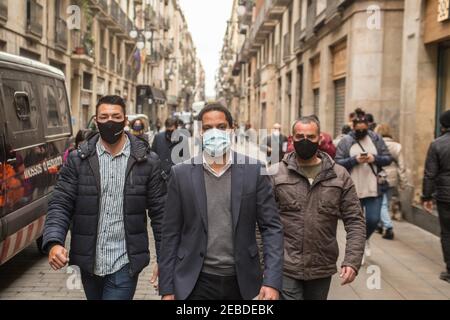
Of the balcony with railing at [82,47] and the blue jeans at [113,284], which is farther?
the balcony with railing at [82,47]

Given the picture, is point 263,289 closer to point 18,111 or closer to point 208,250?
point 208,250

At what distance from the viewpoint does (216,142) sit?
2.95m

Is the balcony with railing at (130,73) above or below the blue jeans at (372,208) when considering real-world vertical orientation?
above

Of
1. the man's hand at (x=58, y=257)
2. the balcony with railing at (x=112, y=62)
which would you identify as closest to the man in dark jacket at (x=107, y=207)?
the man's hand at (x=58, y=257)

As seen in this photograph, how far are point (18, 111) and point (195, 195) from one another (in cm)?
367

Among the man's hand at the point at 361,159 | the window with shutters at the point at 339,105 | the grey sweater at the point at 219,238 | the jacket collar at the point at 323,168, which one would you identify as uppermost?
the window with shutters at the point at 339,105

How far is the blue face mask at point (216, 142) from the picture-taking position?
294 cm

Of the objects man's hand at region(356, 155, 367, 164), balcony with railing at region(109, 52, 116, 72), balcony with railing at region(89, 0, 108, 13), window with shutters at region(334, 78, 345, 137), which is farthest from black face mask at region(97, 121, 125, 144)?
balcony with railing at region(109, 52, 116, 72)

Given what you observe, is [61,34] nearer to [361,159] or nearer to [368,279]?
[361,159]

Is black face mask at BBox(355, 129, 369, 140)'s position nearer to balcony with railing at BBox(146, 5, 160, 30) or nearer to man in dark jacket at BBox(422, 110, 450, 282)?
man in dark jacket at BBox(422, 110, 450, 282)

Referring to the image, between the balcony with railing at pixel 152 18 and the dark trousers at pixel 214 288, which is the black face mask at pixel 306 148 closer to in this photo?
the dark trousers at pixel 214 288

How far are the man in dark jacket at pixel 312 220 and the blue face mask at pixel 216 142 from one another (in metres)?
0.82

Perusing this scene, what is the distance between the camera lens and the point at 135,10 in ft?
130
